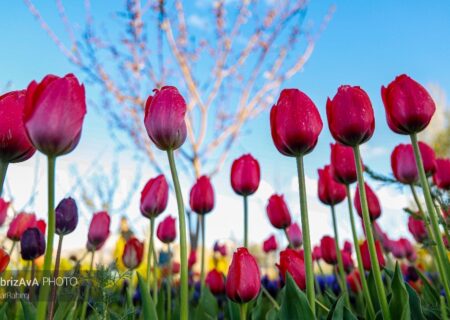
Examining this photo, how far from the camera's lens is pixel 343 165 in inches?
47.3

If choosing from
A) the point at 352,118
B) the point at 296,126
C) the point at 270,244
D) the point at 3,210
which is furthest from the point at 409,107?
the point at 270,244

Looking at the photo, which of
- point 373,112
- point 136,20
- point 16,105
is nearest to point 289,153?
point 373,112

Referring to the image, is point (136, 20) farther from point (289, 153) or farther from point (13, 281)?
point (289, 153)

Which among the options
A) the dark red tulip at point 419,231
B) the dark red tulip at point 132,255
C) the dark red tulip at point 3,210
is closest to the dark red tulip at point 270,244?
the dark red tulip at point 419,231

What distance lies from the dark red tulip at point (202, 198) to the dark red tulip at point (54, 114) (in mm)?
946

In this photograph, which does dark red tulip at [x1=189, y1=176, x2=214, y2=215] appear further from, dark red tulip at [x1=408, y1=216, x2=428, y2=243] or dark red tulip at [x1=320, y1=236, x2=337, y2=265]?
dark red tulip at [x1=408, y1=216, x2=428, y2=243]

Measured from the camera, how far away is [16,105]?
75 centimetres

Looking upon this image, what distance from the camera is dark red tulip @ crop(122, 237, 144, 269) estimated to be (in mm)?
1510

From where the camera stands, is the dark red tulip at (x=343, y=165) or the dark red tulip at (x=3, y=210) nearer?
the dark red tulip at (x=343, y=165)

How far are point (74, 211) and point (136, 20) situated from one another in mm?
7246

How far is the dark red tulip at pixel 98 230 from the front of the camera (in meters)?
1.45

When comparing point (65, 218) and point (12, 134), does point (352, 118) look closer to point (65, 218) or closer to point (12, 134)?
point (12, 134)

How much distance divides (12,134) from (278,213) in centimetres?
104

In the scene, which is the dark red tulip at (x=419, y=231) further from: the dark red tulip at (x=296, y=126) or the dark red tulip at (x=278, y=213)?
the dark red tulip at (x=296, y=126)
